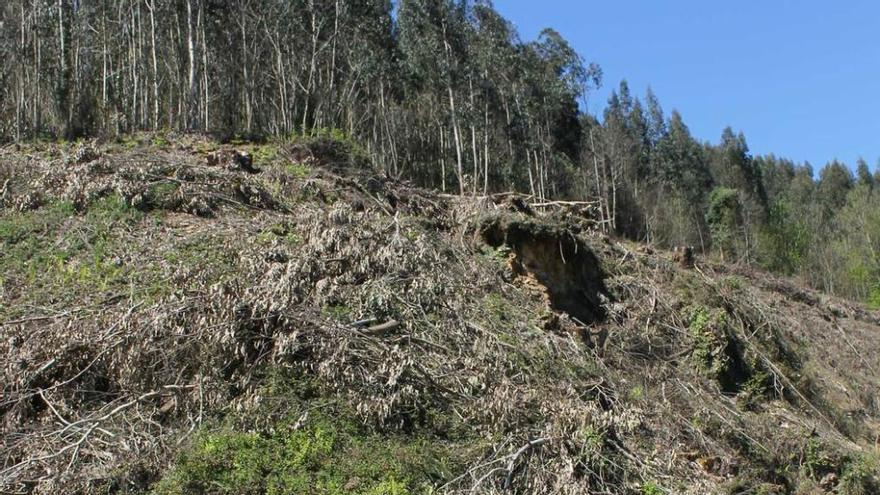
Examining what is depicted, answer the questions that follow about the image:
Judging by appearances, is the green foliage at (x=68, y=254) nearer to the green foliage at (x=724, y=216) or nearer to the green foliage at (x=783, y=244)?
the green foliage at (x=724, y=216)

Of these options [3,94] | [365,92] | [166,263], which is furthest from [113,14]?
[166,263]

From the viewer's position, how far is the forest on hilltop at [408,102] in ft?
63.9

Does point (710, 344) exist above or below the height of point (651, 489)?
above

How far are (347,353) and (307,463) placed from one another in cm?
111

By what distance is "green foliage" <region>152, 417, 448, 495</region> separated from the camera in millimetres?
5887

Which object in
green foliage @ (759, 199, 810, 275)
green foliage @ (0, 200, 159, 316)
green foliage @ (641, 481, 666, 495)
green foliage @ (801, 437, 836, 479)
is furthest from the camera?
green foliage @ (759, 199, 810, 275)

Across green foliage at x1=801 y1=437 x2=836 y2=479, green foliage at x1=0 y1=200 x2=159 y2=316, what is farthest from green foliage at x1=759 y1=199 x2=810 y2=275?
green foliage at x1=0 y1=200 x2=159 y2=316

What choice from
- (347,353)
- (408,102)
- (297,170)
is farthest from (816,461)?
(408,102)

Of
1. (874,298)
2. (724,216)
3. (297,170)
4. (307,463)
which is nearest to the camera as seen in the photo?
(307,463)

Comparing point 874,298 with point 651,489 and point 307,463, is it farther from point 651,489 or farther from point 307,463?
point 307,463

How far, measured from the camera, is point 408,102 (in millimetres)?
33625

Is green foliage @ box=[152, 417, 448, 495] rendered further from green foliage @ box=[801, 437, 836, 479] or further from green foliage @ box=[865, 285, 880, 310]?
green foliage @ box=[865, 285, 880, 310]

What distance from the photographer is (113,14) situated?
22.5 metres

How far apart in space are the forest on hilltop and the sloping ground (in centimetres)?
261
